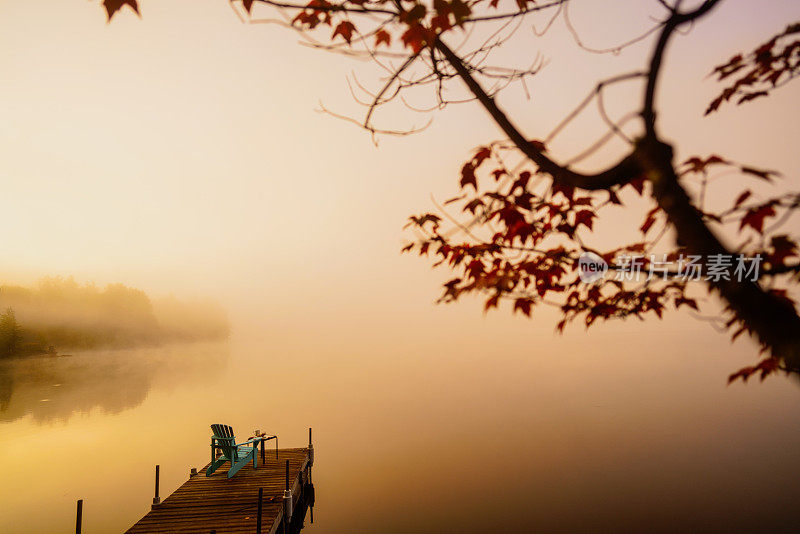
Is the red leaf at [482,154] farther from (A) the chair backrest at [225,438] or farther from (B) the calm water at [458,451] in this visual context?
(B) the calm water at [458,451]

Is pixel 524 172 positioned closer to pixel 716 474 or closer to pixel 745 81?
pixel 745 81

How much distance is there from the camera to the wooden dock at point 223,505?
8.91 meters

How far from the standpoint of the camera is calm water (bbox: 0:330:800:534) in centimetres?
1694

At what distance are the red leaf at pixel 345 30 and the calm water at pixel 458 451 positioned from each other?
1724cm

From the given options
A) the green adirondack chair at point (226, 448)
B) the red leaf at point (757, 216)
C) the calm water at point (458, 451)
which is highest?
the red leaf at point (757, 216)

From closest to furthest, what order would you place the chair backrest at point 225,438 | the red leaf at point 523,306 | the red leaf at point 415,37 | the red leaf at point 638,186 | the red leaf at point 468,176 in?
the red leaf at point 638,186
the red leaf at point 415,37
the red leaf at point 468,176
the red leaf at point 523,306
the chair backrest at point 225,438

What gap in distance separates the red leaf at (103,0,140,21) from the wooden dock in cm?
910

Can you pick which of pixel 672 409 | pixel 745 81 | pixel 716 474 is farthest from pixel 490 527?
pixel 672 409

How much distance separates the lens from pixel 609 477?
20297 mm

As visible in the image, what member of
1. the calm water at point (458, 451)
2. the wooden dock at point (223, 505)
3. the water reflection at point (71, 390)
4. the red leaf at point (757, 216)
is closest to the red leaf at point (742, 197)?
the red leaf at point (757, 216)

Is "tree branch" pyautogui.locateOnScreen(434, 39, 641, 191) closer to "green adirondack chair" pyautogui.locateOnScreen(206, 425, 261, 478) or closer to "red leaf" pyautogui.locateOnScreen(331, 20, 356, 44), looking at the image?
"red leaf" pyautogui.locateOnScreen(331, 20, 356, 44)

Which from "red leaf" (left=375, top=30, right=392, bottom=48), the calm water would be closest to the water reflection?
the calm water

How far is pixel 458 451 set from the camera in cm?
2505

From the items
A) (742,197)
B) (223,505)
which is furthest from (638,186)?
(223,505)
